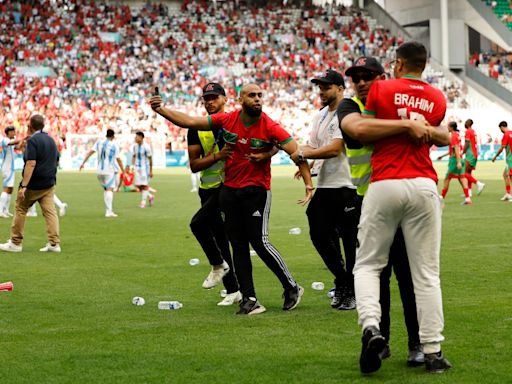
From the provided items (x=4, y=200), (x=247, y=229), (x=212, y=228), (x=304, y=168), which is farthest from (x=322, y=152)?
(x=4, y=200)

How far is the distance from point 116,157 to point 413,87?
17757mm

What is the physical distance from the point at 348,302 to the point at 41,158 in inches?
276

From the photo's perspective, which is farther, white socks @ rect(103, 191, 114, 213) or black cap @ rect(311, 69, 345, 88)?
white socks @ rect(103, 191, 114, 213)

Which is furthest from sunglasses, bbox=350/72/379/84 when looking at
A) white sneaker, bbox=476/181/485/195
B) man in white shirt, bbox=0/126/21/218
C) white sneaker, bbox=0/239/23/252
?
white sneaker, bbox=476/181/485/195

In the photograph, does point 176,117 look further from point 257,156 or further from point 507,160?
point 507,160

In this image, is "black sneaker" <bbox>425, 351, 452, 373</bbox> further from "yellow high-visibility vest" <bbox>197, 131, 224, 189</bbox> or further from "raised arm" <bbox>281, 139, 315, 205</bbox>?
"yellow high-visibility vest" <bbox>197, 131, 224, 189</bbox>

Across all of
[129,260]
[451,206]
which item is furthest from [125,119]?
[129,260]

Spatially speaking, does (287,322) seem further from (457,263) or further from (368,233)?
(457,263)

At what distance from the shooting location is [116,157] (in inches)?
916

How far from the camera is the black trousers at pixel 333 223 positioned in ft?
29.5

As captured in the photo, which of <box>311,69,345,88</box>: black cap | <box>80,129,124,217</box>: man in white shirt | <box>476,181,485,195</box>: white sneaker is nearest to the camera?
<box>311,69,345,88</box>: black cap

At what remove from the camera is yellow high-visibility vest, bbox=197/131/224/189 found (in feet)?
32.1

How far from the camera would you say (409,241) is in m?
6.15

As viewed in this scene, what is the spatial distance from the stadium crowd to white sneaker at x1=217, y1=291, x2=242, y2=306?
3796 centimetres
